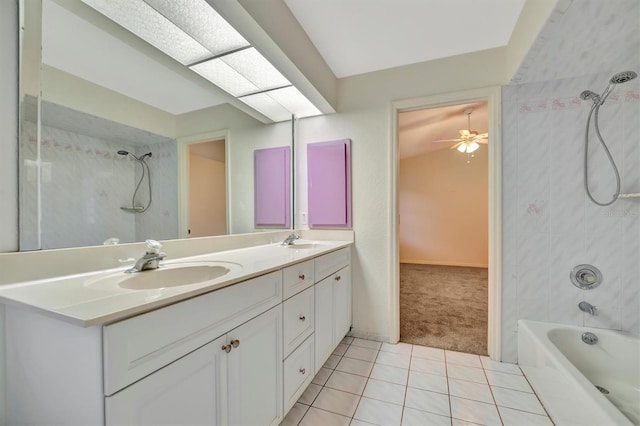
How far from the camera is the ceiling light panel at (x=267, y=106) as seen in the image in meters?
1.95

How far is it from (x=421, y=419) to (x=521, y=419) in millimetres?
532

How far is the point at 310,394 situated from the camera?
1.51 m

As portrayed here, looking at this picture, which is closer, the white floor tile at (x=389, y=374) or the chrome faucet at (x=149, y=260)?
the chrome faucet at (x=149, y=260)

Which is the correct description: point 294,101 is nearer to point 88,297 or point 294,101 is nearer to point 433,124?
point 88,297

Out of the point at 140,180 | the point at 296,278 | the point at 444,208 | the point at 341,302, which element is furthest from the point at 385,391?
the point at 444,208

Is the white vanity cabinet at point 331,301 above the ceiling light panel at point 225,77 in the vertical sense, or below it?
below

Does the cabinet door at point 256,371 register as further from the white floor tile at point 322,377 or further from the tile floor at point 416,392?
the white floor tile at point 322,377

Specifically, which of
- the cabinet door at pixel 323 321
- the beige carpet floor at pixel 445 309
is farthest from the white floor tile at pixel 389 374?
the beige carpet floor at pixel 445 309

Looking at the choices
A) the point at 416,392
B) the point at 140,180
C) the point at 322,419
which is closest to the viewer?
the point at 140,180

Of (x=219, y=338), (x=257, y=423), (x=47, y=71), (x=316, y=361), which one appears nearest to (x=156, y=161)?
(x=47, y=71)

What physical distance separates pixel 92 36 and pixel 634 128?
2945mm

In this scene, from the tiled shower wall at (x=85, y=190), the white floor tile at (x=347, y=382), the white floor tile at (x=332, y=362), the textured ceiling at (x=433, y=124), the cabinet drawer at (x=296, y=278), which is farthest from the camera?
the textured ceiling at (x=433, y=124)

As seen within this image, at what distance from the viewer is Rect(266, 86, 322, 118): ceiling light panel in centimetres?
197

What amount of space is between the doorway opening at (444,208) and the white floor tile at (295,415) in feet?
6.18
